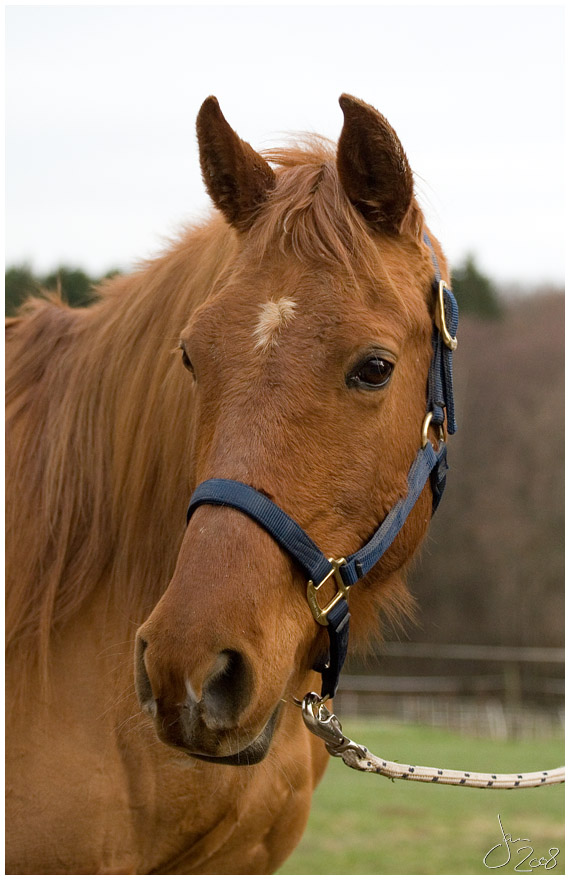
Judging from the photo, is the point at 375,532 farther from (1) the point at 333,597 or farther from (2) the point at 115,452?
(2) the point at 115,452

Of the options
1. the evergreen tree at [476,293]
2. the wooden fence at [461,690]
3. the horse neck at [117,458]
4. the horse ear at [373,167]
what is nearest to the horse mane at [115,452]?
the horse neck at [117,458]

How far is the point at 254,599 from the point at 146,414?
1.17 meters

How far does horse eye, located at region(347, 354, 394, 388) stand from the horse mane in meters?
0.58

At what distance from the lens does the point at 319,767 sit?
12.2ft

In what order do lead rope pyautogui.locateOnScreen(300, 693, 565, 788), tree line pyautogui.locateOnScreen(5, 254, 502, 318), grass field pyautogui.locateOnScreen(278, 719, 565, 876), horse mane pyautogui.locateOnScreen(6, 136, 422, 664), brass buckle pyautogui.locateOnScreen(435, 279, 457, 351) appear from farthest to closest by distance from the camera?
grass field pyautogui.locateOnScreen(278, 719, 565, 876), tree line pyautogui.locateOnScreen(5, 254, 502, 318), horse mane pyautogui.locateOnScreen(6, 136, 422, 664), brass buckle pyautogui.locateOnScreen(435, 279, 457, 351), lead rope pyautogui.locateOnScreen(300, 693, 565, 788)

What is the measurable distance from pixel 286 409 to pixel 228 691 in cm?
75

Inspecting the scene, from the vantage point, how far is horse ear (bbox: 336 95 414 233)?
100 inches

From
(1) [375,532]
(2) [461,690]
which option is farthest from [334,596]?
(2) [461,690]

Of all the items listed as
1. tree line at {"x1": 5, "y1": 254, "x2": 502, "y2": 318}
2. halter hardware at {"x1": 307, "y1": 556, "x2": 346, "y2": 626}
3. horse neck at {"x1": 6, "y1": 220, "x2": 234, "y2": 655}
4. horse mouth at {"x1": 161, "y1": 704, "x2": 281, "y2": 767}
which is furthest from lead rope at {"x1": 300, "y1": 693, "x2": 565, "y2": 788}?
tree line at {"x1": 5, "y1": 254, "x2": 502, "y2": 318}

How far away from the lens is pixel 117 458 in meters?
3.16

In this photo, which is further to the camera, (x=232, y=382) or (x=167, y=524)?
(x=167, y=524)

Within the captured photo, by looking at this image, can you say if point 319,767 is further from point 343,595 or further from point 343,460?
point 343,460

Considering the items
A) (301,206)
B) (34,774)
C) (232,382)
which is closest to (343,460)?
(232,382)

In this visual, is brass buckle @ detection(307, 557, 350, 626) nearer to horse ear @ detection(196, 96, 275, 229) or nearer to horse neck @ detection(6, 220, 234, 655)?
horse neck @ detection(6, 220, 234, 655)
